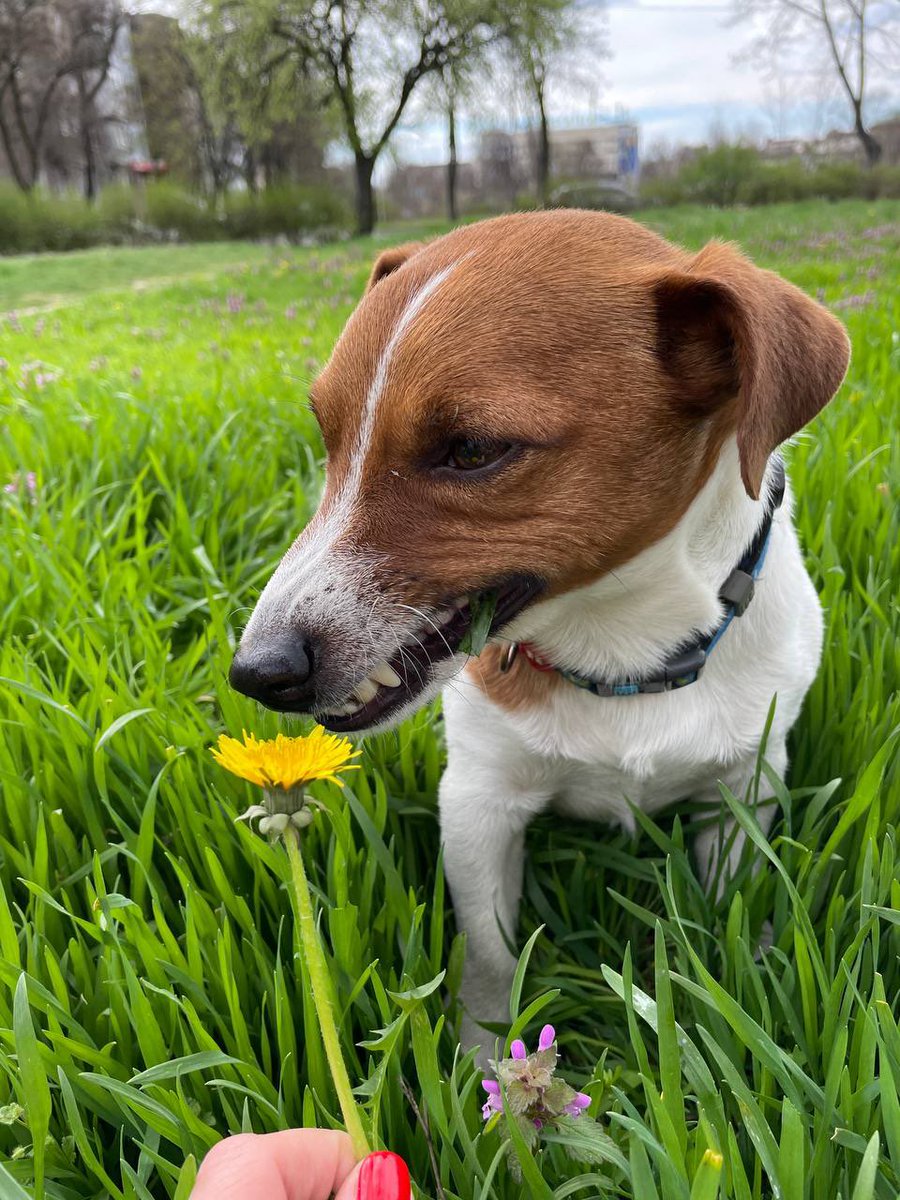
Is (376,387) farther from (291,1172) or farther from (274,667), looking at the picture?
(291,1172)

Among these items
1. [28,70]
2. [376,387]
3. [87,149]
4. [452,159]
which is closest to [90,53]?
[28,70]

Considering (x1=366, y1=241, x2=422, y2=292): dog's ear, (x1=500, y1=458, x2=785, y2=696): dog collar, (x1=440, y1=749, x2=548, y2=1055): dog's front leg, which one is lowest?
(x1=440, y1=749, x2=548, y2=1055): dog's front leg

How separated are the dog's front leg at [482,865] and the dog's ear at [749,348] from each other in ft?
2.42

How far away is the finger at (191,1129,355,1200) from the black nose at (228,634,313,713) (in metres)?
0.62

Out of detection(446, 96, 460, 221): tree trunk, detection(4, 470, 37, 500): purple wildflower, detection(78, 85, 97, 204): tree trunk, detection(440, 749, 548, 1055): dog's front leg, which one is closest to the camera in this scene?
detection(440, 749, 548, 1055): dog's front leg

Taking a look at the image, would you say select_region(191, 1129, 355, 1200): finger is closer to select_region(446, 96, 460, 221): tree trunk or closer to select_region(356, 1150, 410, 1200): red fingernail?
select_region(356, 1150, 410, 1200): red fingernail

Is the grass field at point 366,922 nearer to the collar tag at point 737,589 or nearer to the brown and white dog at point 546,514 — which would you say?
the brown and white dog at point 546,514

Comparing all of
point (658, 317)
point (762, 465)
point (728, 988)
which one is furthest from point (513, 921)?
point (658, 317)

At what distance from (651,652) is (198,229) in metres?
31.1

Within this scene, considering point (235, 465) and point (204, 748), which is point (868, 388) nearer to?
point (235, 465)

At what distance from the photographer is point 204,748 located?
6.32ft

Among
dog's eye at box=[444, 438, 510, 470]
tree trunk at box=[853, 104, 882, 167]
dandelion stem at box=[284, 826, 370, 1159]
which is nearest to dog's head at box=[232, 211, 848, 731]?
dog's eye at box=[444, 438, 510, 470]

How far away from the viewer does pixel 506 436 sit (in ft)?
4.50

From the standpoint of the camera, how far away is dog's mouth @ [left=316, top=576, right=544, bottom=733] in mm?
1479
